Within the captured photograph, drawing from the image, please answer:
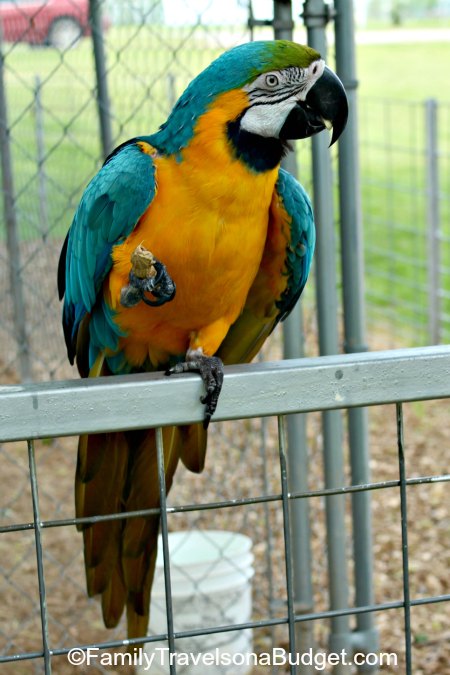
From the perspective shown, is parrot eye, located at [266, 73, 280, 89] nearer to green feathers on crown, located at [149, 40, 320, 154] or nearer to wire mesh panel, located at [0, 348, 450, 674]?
green feathers on crown, located at [149, 40, 320, 154]

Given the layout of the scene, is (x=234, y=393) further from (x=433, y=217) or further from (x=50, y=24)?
(x=433, y=217)

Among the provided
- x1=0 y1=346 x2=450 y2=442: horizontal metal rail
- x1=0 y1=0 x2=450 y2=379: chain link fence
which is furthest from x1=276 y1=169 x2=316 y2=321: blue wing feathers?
x1=0 y1=0 x2=450 y2=379: chain link fence

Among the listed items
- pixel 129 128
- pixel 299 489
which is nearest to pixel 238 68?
pixel 299 489

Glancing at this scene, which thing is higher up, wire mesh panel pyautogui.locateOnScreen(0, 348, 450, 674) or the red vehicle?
the red vehicle

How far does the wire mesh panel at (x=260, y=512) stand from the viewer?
2.74ft

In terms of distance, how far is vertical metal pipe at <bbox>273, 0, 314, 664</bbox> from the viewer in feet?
5.94

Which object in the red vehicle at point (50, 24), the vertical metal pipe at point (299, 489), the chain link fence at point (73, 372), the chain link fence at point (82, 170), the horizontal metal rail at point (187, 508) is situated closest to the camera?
the horizontal metal rail at point (187, 508)

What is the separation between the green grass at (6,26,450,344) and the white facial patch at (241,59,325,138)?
1.58ft

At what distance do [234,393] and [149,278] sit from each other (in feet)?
1.21

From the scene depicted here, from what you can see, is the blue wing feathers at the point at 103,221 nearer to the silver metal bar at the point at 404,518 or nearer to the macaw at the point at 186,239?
the macaw at the point at 186,239

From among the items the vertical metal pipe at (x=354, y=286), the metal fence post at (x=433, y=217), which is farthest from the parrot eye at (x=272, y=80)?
the metal fence post at (x=433, y=217)

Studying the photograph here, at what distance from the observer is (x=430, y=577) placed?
2443 mm

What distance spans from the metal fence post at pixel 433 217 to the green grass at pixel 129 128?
8 centimetres

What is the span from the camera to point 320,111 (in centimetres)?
136
